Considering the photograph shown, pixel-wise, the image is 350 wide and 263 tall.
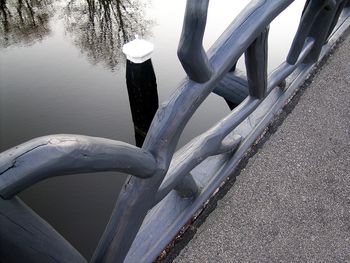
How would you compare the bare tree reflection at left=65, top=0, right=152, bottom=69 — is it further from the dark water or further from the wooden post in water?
the wooden post in water

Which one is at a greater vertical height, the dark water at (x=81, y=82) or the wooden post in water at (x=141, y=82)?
the wooden post in water at (x=141, y=82)

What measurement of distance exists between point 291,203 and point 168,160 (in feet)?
3.46

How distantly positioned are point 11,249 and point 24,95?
5554 millimetres

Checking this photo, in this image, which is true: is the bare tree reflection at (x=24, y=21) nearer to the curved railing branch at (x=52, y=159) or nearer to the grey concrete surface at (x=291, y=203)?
the grey concrete surface at (x=291, y=203)

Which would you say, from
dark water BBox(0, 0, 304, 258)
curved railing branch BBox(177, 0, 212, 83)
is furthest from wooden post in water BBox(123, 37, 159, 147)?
curved railing branch BBox(177, 0, 212, 83)

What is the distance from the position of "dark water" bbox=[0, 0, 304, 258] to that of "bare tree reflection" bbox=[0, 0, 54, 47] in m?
0.03

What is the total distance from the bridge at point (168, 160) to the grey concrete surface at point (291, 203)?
0.09 feet

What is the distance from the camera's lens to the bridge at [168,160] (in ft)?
2.62

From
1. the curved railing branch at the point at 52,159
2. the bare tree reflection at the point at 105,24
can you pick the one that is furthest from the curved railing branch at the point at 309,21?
the bare tree reflection at the point at 105,24

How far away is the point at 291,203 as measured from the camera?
1.94 m

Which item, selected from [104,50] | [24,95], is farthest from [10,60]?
[104,50]

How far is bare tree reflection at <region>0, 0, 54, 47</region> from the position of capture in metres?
8.10

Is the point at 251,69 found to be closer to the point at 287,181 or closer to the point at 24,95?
the point at 287,181

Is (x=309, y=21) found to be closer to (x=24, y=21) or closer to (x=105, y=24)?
(x=105, y=24)
